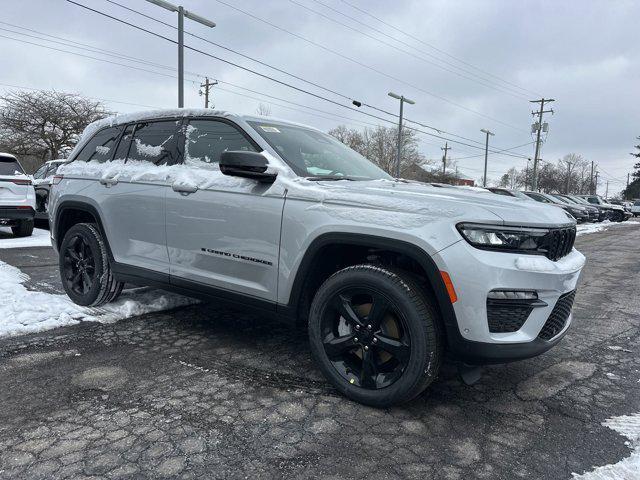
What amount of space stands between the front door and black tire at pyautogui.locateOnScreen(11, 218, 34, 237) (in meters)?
7.86

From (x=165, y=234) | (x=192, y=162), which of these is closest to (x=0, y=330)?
(x=165, y=234)

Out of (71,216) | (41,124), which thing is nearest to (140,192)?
(71,216)

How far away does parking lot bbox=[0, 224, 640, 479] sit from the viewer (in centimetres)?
228

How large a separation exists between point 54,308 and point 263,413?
2.81 meters

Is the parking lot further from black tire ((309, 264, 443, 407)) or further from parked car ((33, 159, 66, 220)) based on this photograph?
parked car ((33, 159, 66, 220))

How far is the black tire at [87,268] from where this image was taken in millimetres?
4531

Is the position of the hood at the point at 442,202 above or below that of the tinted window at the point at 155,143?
below

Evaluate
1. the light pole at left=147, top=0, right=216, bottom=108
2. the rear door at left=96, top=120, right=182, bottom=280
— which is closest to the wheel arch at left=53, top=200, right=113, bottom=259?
the rear door at left=96, top=120, right=182, bottom=280

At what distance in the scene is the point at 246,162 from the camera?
3.08 meters

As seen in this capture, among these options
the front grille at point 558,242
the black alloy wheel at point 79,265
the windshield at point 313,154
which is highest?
the windshield at point 313,154

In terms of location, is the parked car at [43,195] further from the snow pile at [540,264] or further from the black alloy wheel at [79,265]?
the snow pile at [540,264]

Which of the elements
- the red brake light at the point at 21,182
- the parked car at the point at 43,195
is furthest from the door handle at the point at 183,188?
the parked car at the point at 43,195

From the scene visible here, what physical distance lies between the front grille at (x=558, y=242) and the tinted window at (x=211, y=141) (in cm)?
203

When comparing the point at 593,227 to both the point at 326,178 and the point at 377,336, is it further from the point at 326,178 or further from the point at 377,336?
the point at 377,336
